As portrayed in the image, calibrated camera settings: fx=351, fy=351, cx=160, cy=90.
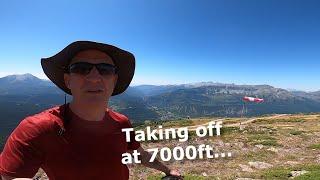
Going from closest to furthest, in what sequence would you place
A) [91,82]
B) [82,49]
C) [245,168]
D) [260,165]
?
1. [91,82]
2. [82,49]
3. [245,168]
4. [260,165]

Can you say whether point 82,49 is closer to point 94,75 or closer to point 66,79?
point 94,75

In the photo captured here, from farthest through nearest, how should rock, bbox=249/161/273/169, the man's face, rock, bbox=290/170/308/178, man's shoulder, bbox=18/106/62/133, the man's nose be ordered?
1. rock, bbox=249/161/273/169
2. rock, bbox=290/170/308/178
3. the man's nose
4. the man's face
5. man's shoulder, bbox=18/106/62/133

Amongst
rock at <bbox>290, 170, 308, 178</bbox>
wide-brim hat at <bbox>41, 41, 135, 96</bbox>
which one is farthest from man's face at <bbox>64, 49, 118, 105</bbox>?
rock at <bbox>290, 170, 308, 178</bbox>

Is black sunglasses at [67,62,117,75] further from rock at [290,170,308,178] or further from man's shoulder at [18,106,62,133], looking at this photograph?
rock at [290,170,308,178]

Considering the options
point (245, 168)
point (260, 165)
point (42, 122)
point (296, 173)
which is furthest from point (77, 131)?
point (260, 165)

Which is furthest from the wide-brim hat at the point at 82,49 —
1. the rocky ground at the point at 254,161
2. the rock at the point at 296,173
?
the rock at the point at 296,173

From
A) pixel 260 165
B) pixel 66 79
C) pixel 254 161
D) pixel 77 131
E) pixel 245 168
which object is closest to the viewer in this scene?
pixel 77 131
